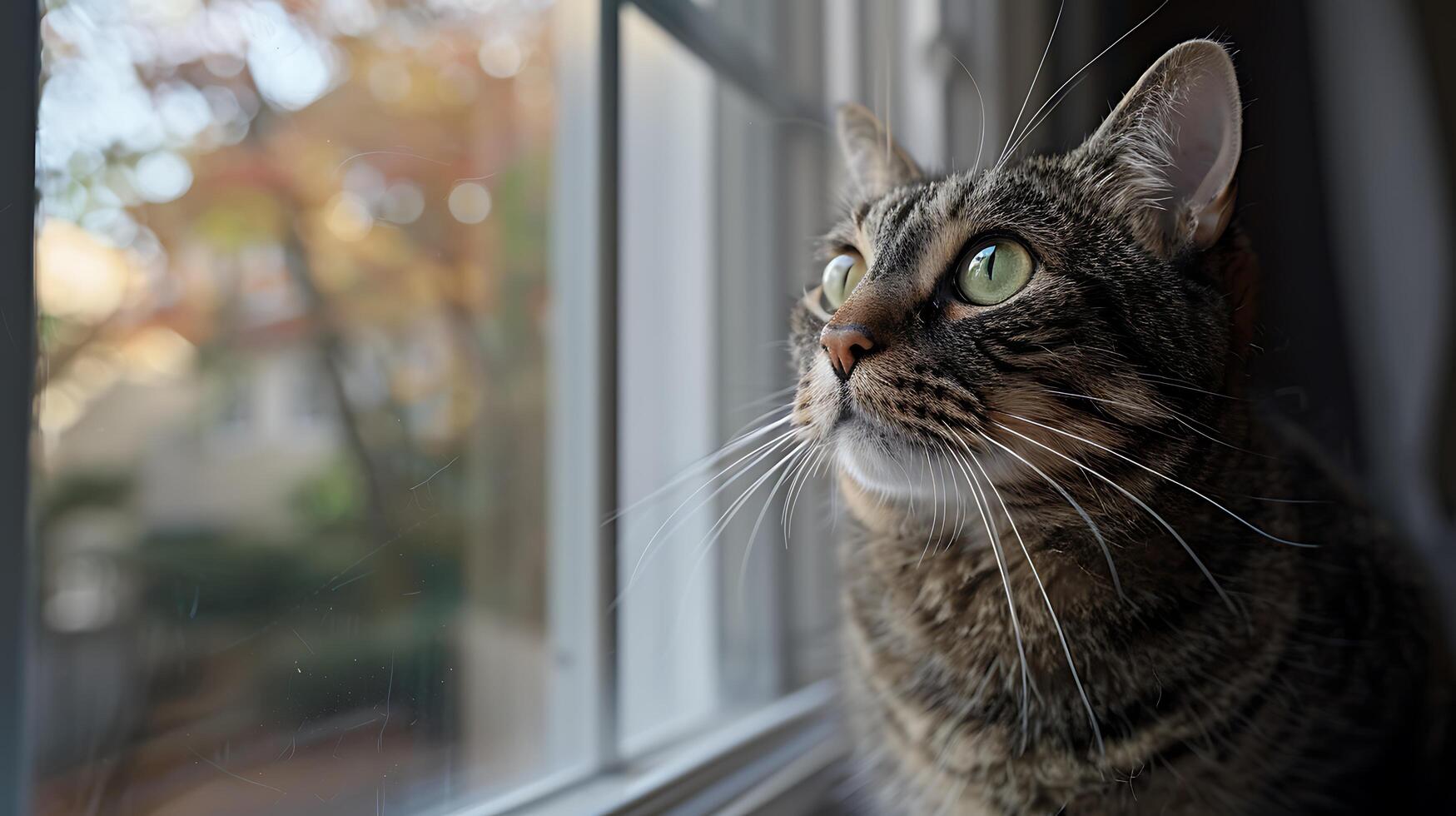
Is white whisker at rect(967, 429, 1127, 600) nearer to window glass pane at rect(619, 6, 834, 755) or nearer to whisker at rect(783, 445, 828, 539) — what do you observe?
whisker at rect(783, 445, 828, 539)

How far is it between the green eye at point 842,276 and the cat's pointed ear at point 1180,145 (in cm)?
18

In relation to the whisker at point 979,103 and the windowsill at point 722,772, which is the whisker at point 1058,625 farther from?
the windowsill at point 722,772

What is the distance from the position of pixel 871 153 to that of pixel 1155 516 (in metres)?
0.38

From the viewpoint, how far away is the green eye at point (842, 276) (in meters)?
0.63

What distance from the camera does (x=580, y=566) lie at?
711mm

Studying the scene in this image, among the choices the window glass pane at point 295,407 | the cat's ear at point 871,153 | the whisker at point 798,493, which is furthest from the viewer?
the cat's ear at point 871,153

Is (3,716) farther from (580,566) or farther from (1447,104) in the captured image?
(1447,104)

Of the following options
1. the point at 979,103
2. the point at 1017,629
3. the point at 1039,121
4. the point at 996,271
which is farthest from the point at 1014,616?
the point at 979,103

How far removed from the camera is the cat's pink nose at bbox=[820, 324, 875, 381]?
0.52 meters

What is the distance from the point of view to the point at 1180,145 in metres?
0.51

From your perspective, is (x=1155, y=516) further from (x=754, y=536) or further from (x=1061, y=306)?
(x=754, y=536)

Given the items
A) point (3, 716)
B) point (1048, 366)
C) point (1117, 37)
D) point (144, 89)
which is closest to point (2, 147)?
point (144, 89)

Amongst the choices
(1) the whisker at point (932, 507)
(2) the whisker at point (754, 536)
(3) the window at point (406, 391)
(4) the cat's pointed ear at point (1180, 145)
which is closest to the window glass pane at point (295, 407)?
(3) the window at point (406, 391)

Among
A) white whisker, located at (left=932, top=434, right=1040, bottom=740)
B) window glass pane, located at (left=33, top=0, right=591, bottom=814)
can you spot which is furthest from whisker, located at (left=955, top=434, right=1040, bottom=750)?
window glass pane, located at (left=33, top=0, right=591, bottom=814)
